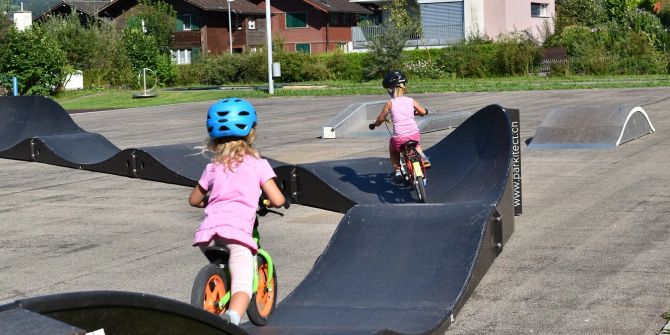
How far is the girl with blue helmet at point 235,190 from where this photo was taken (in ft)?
20.1

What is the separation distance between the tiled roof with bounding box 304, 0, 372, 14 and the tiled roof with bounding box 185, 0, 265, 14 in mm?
4906

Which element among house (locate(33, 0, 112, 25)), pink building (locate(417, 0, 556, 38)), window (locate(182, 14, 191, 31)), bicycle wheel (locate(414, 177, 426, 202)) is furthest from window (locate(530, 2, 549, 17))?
bicycle wheel (locate(414, 177, 426, 202))

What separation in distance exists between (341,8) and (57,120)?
6093cm

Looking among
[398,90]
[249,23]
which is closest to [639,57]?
[398,90]

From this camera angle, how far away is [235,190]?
20.5 ft

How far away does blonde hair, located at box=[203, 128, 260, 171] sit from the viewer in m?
6.23

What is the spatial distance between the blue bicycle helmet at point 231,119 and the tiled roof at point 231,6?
230 feet

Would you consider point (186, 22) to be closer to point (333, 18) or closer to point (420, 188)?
point (333, 18)

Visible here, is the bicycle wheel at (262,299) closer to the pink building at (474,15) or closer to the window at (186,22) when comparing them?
the pink building at (474,15)

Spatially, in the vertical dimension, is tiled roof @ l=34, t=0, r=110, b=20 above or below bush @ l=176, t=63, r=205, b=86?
above

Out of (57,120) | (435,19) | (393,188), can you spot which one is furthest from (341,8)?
(393,188)

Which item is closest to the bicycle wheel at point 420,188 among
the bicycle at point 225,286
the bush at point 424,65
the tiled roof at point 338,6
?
the bicycle at point 225,286

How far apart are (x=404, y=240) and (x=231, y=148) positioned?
2.68 metres

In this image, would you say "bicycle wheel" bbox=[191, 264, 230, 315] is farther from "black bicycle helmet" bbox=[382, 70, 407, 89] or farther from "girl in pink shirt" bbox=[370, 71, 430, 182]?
"black bicycle helmet" bbox=[382, 70, 407, 89]
